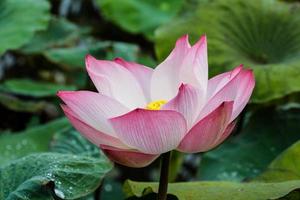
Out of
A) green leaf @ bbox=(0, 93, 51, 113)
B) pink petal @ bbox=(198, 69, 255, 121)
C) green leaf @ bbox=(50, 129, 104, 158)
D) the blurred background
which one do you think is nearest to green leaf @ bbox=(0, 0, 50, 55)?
the blurred background

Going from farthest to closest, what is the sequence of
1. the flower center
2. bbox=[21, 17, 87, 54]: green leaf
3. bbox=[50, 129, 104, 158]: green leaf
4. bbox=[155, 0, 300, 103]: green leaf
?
1. bbox=[21, 17, 87, 54]: green leaf
2. bbox=[155, 0, 300, 103]: green leaf
3. bbox=[50, 129, 104, 158]: green leaf
4. the flower center

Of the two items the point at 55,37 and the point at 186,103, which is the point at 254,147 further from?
the point at 55,37

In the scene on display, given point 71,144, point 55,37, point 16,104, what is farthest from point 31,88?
point 71,144

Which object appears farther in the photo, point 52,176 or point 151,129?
point 52,176

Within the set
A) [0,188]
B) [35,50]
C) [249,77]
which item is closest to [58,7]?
[35,50]

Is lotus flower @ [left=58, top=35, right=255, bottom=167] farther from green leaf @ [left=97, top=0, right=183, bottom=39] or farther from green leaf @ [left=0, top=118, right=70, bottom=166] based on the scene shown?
green leaf @ [left=97, top=0, right=183, bottom=39]

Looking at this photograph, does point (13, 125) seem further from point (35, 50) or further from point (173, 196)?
point (173, 196)
